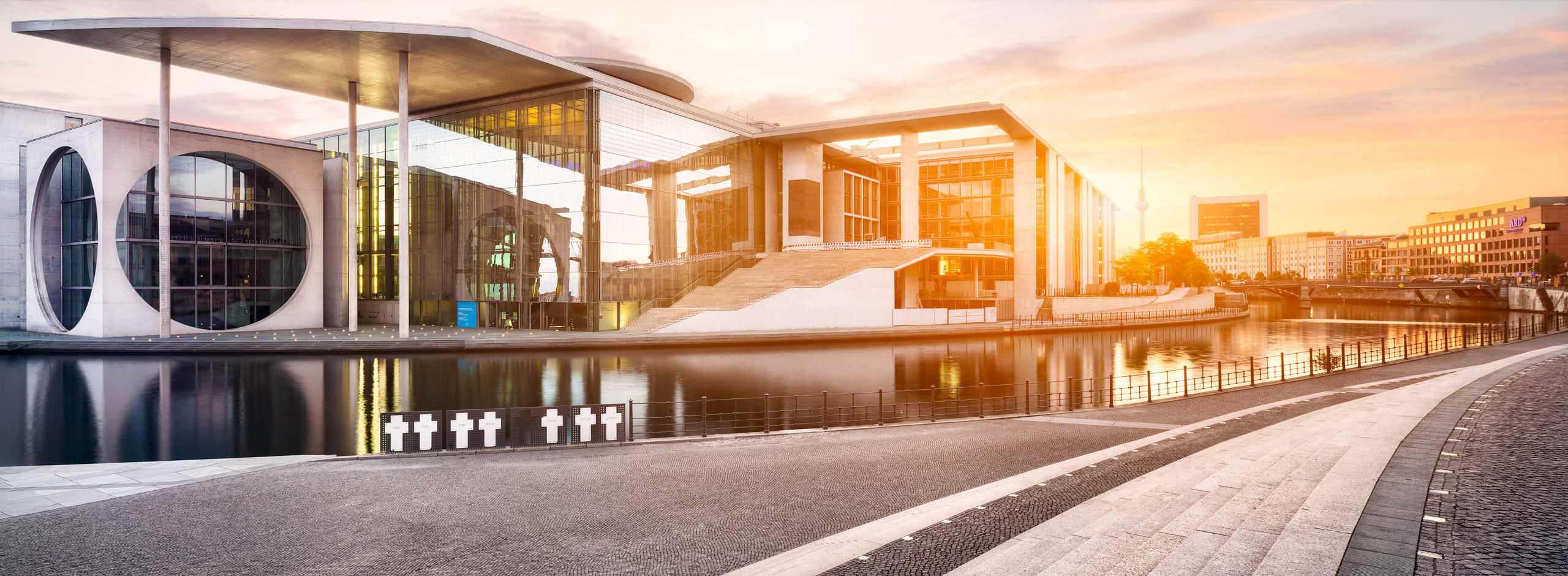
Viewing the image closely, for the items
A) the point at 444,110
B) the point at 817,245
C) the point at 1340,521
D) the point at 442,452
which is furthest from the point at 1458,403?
the point at 444,110

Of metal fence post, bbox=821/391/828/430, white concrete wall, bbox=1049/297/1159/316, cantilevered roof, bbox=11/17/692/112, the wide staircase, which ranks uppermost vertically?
cantilevered roof, bbox=11/17/692/112

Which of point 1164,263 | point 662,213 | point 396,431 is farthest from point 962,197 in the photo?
point 396,431

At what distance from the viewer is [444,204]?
174ft

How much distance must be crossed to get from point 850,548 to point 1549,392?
17.9 m

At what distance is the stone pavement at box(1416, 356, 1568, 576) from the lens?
20.9ft

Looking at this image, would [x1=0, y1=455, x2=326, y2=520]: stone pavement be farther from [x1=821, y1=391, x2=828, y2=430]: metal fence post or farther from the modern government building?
the modern government building

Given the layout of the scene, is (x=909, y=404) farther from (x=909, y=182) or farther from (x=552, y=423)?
(x=909, y=182)

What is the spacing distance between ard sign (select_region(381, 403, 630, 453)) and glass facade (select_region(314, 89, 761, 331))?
3376 centimetres

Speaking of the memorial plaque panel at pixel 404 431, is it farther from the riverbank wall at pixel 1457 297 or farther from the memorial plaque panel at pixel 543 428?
the riverbank wall at pixel 1457 297

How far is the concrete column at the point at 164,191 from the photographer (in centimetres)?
4091

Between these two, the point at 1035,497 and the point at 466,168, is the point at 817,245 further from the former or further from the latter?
the point at 1035,497

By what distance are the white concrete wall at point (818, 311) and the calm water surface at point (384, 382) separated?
4.32m

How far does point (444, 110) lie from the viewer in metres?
54.0

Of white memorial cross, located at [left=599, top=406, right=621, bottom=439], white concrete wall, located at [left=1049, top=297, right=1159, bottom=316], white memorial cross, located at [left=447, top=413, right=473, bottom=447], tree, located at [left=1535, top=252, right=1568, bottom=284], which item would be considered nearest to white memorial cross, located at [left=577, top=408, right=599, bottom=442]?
white memorial cross, located at [left=599, top=406, right=621, bottom=439]
